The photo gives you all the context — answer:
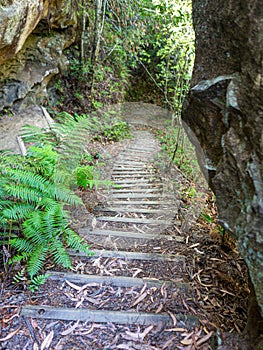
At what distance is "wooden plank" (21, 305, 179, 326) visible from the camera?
182 cm

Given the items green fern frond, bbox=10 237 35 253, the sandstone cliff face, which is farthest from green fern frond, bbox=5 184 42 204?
the sandstone cliff face

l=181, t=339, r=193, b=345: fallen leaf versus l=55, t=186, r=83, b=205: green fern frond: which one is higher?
l=55, t=186, r=83, b=205: green fern frond

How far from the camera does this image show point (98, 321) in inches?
71.9

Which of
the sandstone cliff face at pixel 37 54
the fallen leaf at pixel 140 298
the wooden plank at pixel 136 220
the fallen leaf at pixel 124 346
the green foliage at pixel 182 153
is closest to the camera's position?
the fallen leaf at pixel 124 346

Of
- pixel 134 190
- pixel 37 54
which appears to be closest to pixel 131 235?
pixel 134 190

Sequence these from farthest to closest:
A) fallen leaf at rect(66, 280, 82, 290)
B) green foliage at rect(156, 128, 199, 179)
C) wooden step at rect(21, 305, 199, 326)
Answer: green foliage at rect(156, 128, 199, 179) < fallen leaf at rect(66, 280, 82, 290) < wooden step at rect(21, 305, 199, 326)

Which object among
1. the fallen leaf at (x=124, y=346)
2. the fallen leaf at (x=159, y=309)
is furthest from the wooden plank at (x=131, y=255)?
the fallen leaf at (x=124, y=346)

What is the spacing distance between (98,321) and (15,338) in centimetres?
53

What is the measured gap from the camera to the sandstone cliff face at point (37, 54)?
4.71m

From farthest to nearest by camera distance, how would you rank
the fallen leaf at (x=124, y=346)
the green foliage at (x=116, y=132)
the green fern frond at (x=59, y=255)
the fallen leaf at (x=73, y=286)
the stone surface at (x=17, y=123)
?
the green foliage at (x=116, y=132)
the stone surface at (x=17, y=123)
the green fern frond at (x=59, y=255)
the fallen leaf at (x=73, y=286)
the fallen leaf at (x=124, y=346)

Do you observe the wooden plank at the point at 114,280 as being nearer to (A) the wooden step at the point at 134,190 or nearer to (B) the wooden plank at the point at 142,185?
(A) the wooden step at the point at 134,190

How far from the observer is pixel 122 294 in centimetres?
207

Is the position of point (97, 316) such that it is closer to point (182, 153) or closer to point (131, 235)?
point (131, 235)

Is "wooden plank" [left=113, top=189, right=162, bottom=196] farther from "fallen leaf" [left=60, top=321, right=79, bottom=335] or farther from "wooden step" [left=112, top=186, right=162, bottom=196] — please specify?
"fallen leaf" [left=60, top=321, right=79, bottom=335]
